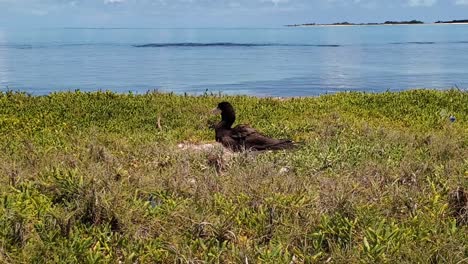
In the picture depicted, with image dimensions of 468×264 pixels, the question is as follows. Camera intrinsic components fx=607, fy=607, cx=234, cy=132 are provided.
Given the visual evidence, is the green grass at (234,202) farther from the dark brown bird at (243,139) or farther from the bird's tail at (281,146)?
the dark brown bird at (243,139)

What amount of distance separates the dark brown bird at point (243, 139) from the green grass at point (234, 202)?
65 centimetres

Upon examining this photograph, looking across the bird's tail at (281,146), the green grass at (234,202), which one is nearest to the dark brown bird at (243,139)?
the bird's tail at (281,146)

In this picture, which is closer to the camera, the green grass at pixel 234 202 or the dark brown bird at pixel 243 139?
the green grass at pixel 234 202

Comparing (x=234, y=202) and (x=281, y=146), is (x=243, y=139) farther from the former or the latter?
(x=234, y=202)

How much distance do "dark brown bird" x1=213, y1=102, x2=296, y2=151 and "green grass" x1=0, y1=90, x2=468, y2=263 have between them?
25.5 inches

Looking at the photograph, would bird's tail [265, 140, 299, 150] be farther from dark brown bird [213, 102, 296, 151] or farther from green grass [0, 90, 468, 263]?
green grass [0, 90, 468, 263]

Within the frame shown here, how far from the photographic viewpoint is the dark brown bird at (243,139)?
12.8 meters

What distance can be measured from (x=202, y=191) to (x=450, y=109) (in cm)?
1294

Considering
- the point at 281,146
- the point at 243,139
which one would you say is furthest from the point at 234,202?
the point at 243,139

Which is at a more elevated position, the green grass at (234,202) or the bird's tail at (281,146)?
the green grass at (234,202)

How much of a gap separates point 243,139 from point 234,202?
6288 mm

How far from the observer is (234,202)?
7.08m

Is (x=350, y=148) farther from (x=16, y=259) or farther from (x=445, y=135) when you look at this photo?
(x=16, y=259)

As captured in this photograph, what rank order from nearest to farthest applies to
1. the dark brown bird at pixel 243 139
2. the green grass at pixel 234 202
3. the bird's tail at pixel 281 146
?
the green grass at pixel 234 202 < the bird's tail at pixel 281 146 < the dark brown bird at pixel 243 139
